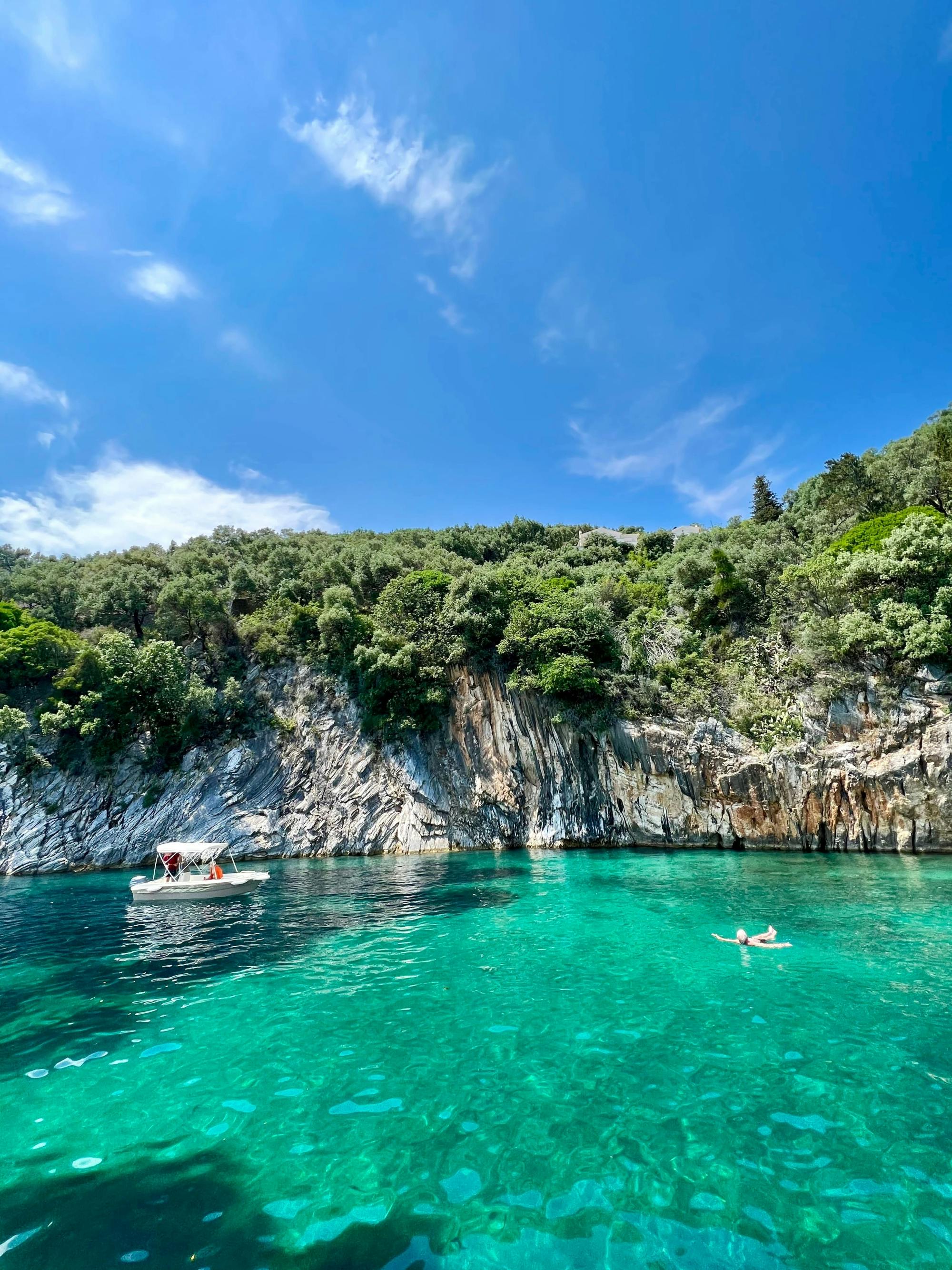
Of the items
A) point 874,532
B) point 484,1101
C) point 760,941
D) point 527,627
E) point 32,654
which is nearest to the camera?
point 484,1101

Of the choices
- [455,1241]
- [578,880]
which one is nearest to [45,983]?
[455,1241]

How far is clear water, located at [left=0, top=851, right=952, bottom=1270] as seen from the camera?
14.5ft

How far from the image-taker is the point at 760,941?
12.4 meters

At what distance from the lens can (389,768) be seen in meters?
34.9

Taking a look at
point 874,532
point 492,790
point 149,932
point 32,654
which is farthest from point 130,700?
point 874,532

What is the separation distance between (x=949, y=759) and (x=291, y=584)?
1647 inches

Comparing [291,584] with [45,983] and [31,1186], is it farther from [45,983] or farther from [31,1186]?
[31,1186]

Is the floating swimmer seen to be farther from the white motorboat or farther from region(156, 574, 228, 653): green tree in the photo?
region(156, 574, 228, 653): green tree

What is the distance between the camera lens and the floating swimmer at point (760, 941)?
1204cm

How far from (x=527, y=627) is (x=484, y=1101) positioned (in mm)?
28671

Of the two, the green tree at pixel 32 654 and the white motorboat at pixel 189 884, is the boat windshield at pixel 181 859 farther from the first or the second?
the green tree at pixel 32 654

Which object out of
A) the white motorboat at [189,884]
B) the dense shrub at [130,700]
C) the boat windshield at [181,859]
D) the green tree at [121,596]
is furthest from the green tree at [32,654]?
the white motorboat at [189,884]

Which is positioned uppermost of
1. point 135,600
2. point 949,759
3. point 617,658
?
point 135,600

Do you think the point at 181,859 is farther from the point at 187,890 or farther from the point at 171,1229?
the point at 171,1229
